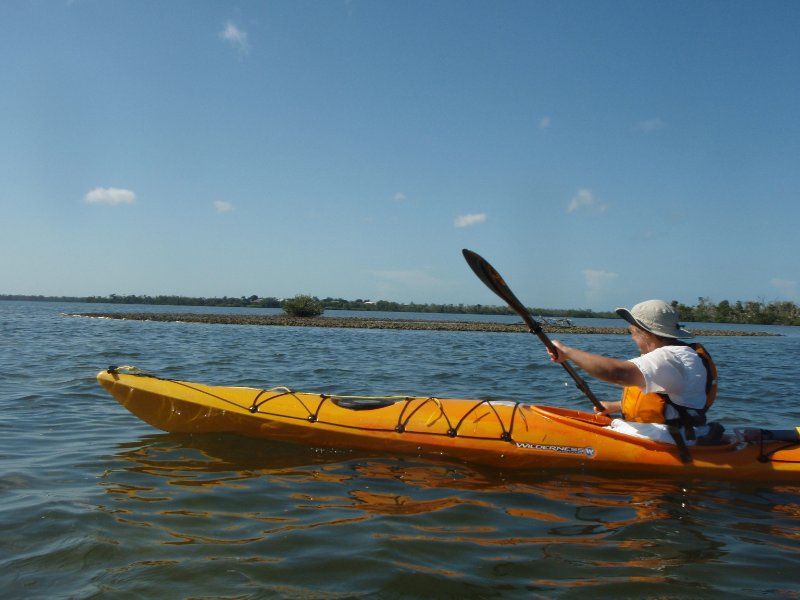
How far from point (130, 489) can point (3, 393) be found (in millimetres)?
4710

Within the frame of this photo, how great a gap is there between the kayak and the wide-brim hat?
2.97ft

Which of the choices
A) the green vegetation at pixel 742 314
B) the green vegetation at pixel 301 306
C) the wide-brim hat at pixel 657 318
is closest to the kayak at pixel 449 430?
the wide-brim hat at pixel 657 318

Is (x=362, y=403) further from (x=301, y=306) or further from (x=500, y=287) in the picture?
(x=301, y=306)

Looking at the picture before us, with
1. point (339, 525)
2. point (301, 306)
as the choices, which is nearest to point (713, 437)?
point (339, 525)

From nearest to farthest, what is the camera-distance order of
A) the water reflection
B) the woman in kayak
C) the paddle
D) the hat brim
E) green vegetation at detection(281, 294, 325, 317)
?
the water reflection → the woman in kayak → the hat brim → the paddle → green vegetation at detection(281, 294, 325, 317)

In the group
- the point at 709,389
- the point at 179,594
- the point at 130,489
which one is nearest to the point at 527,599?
the point at 179,594

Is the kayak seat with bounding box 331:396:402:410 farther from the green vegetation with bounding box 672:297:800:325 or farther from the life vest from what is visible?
the green vegetation with bounding box 672:297:800:325

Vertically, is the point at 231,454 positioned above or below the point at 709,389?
below

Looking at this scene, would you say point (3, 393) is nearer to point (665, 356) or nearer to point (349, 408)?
point (349, 408)

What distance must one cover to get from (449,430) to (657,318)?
6.00 ft

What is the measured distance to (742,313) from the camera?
57188mm

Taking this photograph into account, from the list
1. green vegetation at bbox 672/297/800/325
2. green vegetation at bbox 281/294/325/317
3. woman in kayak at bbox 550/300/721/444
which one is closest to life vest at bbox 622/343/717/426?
woman in kayak at bbox 550/300/721/444

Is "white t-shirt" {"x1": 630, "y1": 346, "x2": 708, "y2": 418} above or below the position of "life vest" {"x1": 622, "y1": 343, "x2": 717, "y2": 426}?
above

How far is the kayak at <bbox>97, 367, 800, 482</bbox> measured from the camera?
4.66 m
